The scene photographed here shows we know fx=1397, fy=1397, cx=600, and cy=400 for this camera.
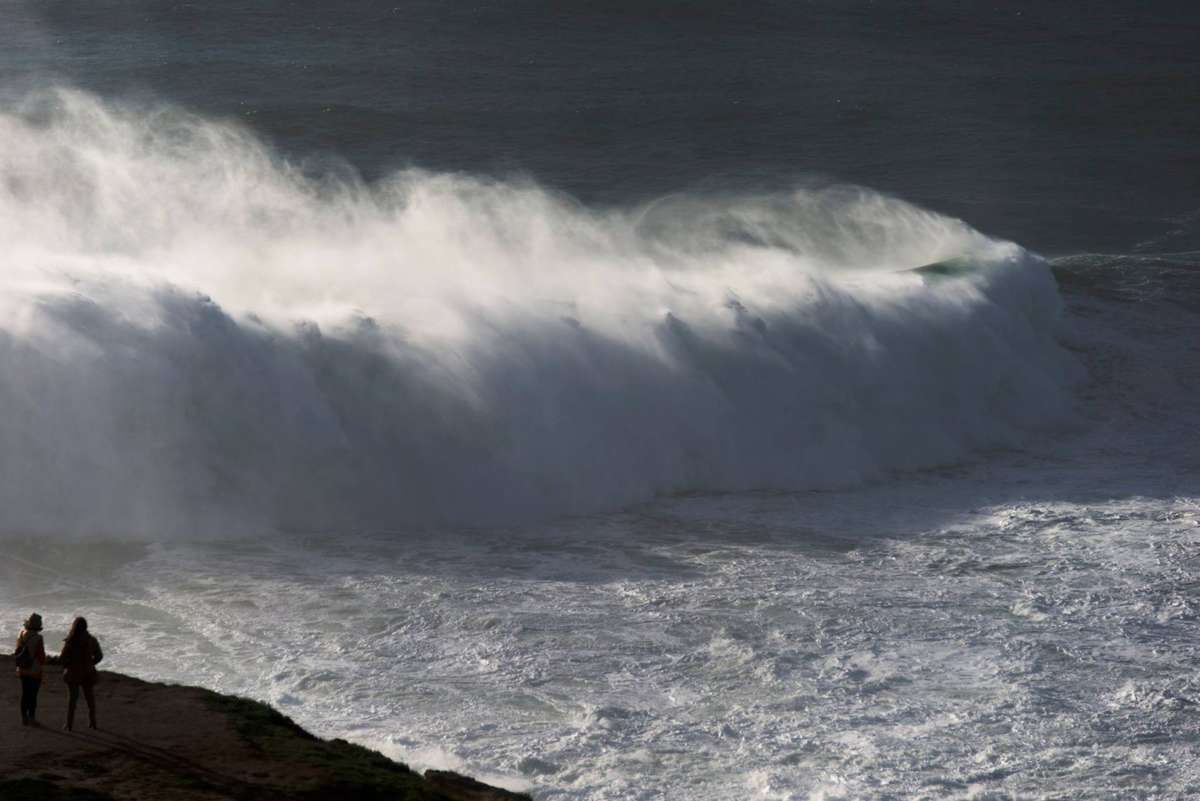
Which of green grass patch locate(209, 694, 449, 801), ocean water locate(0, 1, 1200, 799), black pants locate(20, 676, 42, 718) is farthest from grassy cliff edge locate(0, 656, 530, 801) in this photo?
ocean water locate(0, 1, 1200, 799)

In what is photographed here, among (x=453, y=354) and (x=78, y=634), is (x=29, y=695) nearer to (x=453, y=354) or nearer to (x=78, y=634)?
(x=78, y=634)

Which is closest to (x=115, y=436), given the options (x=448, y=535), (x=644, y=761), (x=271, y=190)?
(x=448, y=535)

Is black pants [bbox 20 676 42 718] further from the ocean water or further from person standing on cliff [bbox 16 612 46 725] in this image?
the ocean water

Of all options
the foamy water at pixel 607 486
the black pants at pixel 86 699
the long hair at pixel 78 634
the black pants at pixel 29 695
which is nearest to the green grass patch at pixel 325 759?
the foamy water at pixel 607 486

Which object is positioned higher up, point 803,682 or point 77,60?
point 77,60

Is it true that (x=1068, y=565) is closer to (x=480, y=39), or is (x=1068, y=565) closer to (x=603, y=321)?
(x=603, y=321)
